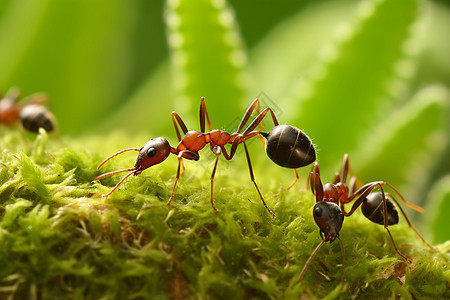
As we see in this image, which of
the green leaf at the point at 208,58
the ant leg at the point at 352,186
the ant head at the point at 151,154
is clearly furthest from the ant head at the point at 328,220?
the green leaf at the point at 208,58

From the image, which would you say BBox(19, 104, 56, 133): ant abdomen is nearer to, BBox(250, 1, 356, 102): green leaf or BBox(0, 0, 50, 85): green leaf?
BBox(0, 0, 50, 85): green leaf

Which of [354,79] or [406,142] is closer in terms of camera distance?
[354,79]

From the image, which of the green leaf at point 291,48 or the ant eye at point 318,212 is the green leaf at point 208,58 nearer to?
the green leaf at point 291,48

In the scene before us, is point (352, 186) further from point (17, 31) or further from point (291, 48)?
point (17, 31)

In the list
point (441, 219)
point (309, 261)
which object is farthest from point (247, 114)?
point (441, 219)

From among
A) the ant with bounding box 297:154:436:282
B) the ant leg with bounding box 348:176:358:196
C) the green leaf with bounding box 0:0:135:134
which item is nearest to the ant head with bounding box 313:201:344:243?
the ant with bounding box 297:154:436:282

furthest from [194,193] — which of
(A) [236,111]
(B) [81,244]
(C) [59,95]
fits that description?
(C) [59,95]
